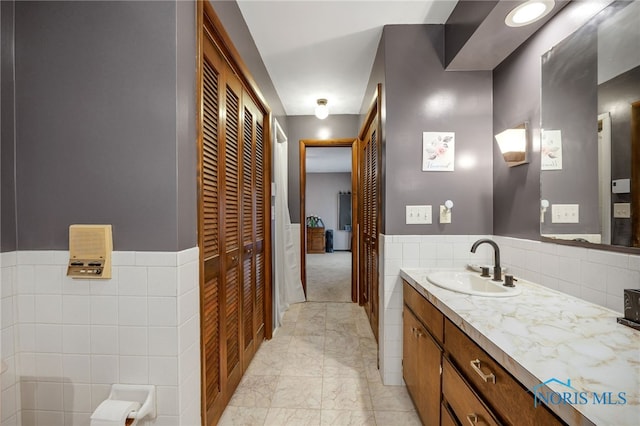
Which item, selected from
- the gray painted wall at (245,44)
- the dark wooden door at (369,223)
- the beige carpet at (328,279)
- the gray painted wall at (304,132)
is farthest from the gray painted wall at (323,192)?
the gray painted wall at (245,44)

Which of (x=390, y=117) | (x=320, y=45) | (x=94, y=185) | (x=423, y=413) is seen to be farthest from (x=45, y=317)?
(x=320, y=45)

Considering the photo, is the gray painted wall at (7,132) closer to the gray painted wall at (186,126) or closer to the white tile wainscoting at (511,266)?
the gray painted wall at (186,126)

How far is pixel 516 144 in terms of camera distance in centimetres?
159

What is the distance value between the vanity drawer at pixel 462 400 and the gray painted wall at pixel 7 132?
1833mm

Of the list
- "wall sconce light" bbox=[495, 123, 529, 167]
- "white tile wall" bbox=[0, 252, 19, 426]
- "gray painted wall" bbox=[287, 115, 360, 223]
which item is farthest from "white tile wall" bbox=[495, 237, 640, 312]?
"gray painted wall" bbox=[287, 115, 360, 223]

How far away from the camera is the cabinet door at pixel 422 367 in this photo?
129 centimetres

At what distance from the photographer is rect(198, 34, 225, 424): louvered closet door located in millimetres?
1433

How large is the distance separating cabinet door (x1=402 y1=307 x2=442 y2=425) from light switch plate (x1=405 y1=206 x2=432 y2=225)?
1.96 ft

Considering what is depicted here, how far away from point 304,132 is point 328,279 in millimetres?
2684

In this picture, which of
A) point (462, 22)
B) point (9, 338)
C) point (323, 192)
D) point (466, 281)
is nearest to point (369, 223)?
point (466, 281)

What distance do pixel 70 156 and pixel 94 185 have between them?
155 millimetres

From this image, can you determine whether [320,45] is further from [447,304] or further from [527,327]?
[527,327]

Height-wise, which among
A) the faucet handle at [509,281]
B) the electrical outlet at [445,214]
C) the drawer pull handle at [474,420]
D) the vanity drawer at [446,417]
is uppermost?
the electrical outlet at [445,214]

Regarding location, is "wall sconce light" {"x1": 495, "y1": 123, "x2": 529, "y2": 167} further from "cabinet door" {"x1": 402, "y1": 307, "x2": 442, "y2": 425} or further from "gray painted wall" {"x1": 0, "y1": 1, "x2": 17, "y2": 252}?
"gray painted wall" {"x1": 0, "y1": 1, "x2": 17, "y2": 252}
